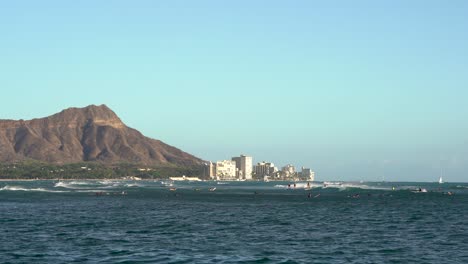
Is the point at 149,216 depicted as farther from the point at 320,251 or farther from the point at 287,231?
the point at 320,251

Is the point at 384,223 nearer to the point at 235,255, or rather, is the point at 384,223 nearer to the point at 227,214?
the point at 227,214

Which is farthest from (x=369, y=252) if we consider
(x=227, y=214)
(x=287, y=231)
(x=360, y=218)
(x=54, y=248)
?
(x=227, y=214)

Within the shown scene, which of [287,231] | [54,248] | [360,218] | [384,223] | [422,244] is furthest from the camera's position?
[360,218]

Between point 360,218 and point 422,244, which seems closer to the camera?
point 422,244

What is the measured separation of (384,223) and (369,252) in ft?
110

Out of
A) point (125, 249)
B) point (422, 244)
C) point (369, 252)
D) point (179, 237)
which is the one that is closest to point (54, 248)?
point (125, 249)

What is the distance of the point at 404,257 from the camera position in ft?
195

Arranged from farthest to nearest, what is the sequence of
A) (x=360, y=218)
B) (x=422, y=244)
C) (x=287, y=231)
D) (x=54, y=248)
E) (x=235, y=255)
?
(x=360, y=218) → (x=287, y=231) → (x=422, y=244) → (x=54, y=248) → (x=235, y=255)

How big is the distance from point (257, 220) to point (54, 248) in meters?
39.4

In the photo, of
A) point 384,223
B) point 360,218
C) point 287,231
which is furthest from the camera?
point 360,218

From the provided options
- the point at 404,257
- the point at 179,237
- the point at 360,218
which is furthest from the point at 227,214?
the point at 404,257

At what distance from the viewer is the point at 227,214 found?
4387 inches

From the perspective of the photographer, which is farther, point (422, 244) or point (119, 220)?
point (119, 220)

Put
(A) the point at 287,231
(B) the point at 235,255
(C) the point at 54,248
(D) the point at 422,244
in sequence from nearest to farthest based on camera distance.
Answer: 1. (B) the point at 235,255
2. (C) the point at 54,248
3. (D) the point at 422,244
4. (A) the point at 287,231
